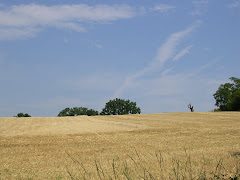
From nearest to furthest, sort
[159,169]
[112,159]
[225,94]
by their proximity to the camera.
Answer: [159,169]
[112,159]
[225,94]

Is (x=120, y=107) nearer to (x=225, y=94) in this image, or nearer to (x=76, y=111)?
(x=76, y=111)

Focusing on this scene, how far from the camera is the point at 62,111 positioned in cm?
10525

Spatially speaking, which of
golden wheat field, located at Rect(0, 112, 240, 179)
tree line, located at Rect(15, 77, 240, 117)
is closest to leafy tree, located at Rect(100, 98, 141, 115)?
tree line, located at Rect(15, 77, 240, 117)

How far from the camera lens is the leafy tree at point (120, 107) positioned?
314 feet

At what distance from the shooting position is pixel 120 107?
96625mm

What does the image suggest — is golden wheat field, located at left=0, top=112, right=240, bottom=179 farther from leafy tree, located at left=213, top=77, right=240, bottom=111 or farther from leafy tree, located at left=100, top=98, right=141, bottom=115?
leafy tree, located at left=100, top=98, right=141, bottom=115

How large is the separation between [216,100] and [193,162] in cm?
6480

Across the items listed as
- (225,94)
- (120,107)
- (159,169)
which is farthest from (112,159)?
(120,107)

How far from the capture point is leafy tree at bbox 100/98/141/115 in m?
95.6

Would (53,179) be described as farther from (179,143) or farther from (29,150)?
(179,143)

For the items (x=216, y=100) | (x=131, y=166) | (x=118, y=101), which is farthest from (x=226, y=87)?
(x=131, y=166)

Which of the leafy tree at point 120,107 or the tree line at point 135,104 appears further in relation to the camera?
the leafy tree at point 120,107

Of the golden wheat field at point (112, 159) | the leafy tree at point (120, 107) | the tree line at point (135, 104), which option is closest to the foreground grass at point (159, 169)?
the golden wheat field at point (112, 159)

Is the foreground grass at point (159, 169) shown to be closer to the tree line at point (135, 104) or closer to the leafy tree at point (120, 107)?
the tree line at point (135, 104)
